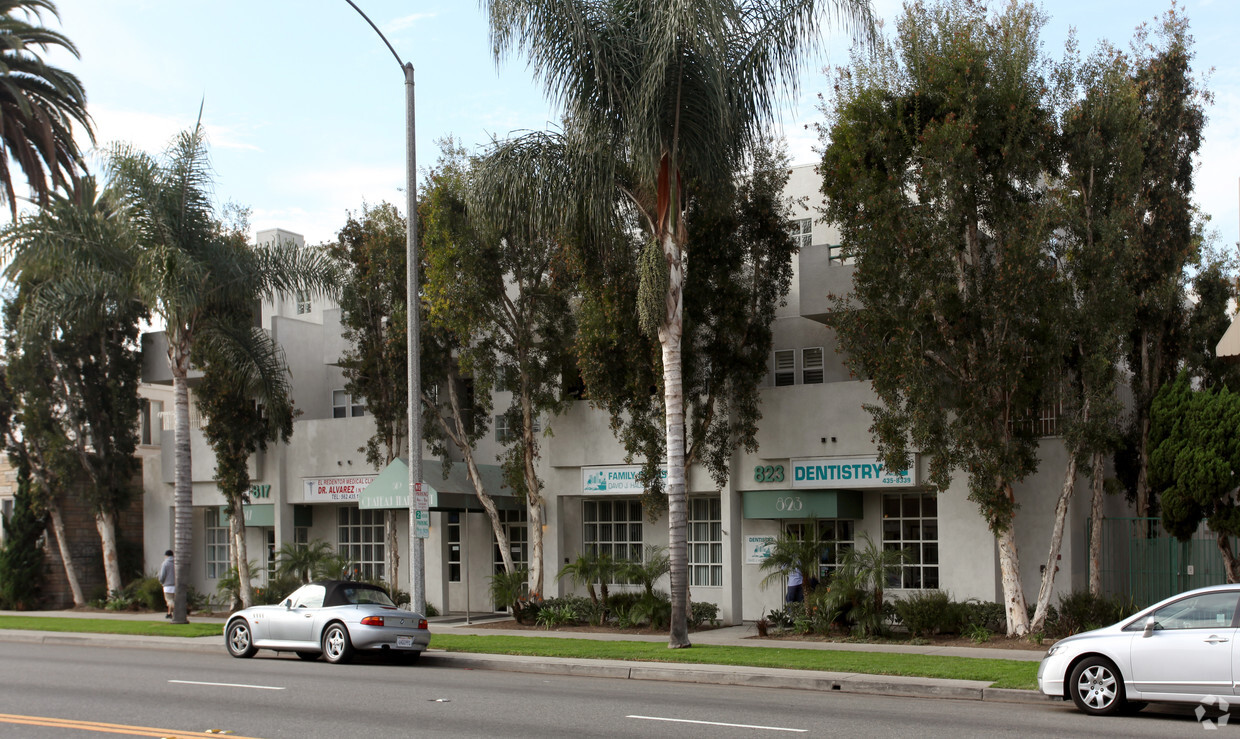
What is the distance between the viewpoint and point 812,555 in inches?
850

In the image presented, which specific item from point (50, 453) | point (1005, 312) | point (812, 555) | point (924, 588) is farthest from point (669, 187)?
point (50, 453)

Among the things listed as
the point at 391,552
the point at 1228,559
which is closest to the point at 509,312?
the point at 391,552

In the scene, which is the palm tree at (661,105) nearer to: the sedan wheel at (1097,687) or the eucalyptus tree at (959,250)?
the eucalyptus tree at (959,250)

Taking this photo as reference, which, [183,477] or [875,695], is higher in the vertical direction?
[183,477]

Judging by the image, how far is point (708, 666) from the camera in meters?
16.1

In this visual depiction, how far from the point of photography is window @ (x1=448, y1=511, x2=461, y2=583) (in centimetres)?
2866

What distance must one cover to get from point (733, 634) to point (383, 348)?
10.5m

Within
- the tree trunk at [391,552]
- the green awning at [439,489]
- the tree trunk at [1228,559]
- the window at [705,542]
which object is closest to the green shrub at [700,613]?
the window at [705,542]

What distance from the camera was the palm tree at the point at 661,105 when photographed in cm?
1778

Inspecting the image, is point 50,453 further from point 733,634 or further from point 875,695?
point 875,695

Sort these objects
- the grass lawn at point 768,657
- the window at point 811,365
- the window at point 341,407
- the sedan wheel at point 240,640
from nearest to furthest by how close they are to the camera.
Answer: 1. the grass lawn at point 768,657
2. the sedan wheel at point 240,640
3. the window at point 811,365
4. the window at point 341,407

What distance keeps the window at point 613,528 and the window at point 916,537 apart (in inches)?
234

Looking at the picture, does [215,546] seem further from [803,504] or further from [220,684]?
[220,684]

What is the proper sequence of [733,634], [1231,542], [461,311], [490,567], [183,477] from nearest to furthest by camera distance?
[1231,542] < [733,634] < [461,311] < [183,477] < [490,567]
